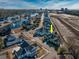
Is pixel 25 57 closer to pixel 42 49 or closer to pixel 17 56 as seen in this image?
pixel 17 56

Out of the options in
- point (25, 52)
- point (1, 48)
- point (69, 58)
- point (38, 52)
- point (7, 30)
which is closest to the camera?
point (69, 58)

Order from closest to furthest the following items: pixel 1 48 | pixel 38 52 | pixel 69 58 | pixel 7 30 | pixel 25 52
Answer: pixel 69 58, pixel 25 52, pixel 38 52, pixel 1 48, pixel 7 30

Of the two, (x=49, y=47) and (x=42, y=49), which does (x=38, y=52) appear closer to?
(x=42, y=49)

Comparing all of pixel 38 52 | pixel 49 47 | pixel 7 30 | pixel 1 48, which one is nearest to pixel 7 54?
pixel 1 48

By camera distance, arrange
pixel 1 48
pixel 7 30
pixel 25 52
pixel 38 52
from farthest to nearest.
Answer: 1. pixel 7 30
2. pixel 1 48
3. pixel 38 52
4. pixel 25 52

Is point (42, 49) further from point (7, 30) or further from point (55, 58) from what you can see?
point (7, 30)

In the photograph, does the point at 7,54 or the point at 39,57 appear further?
the point at 7,54

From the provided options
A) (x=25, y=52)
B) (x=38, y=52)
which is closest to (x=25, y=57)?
(x=25, y=52)

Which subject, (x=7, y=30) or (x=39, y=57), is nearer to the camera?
(x=39, y=57)
